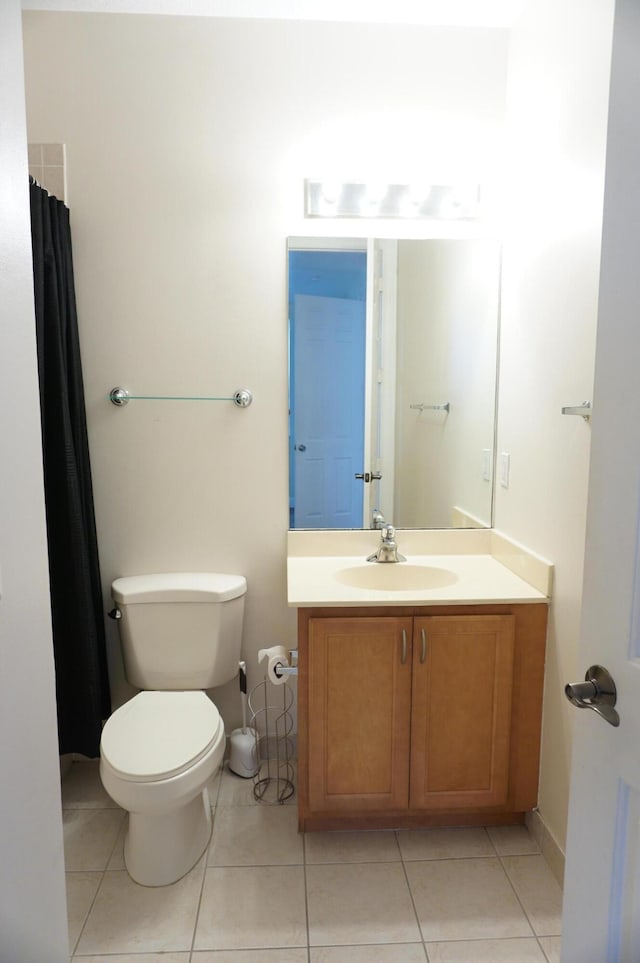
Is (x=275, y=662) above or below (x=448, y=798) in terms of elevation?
above

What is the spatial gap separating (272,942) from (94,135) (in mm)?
2492

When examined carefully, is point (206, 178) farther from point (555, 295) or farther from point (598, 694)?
point (598, 694)

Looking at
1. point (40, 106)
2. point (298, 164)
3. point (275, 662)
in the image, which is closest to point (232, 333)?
point (298, 164)

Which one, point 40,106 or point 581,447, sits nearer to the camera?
point 581,447

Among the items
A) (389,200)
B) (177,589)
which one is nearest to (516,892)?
(177,589)

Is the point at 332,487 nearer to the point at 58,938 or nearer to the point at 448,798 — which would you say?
the point at 448,798

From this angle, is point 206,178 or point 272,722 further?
point 272,722

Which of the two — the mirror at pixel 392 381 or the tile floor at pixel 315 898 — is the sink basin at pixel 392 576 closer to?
the mirror at pixel 392 381

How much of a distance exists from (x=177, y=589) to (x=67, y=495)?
481mm

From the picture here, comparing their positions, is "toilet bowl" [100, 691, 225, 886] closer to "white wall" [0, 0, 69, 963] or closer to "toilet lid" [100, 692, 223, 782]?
"toilet lid" [100, 692, 223, 782]

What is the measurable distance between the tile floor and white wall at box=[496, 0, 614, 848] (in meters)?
0.24

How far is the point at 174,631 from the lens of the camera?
88.4 inches

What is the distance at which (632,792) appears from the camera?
2.86 feet

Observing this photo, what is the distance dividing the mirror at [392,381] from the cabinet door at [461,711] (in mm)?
565
